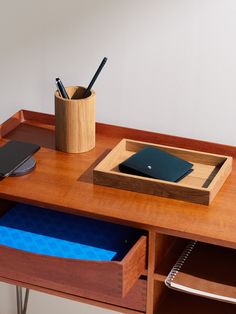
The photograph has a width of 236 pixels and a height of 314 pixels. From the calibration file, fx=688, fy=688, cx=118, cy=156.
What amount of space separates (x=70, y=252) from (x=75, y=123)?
0.31 meters

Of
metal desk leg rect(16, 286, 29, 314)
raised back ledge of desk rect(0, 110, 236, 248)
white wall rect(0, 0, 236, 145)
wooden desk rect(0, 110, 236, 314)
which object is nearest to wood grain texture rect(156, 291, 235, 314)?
wooden desk rect(0, 110, 236, 314)

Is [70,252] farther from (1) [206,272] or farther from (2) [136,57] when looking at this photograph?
(2) [136,57]

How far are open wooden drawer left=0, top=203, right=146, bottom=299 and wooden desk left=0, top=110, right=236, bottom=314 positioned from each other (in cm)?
4

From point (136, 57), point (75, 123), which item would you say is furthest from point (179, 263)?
point (136, 57)

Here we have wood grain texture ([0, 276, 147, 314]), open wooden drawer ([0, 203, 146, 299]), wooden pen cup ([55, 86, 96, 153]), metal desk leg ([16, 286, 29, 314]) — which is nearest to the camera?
open wooden drawer ([0, 203, 146, 299])

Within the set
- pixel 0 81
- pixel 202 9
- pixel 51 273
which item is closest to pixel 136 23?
pixel 202 9

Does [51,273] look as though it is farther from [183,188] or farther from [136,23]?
[136,23]

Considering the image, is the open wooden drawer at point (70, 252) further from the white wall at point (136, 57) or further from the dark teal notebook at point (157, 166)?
the white wall at point (136, 57)

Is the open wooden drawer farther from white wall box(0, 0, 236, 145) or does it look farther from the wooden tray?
white wall box(0, 0, 236, 145)

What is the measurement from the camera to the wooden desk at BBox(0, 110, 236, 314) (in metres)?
1.25

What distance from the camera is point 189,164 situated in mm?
1417

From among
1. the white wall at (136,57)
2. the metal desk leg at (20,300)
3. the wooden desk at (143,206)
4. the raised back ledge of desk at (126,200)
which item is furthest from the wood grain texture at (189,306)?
the metal desk leg at (20,300)

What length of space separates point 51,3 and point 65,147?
1.24 ft

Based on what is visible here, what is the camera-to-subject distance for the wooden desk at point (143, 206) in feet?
A: 4.10
